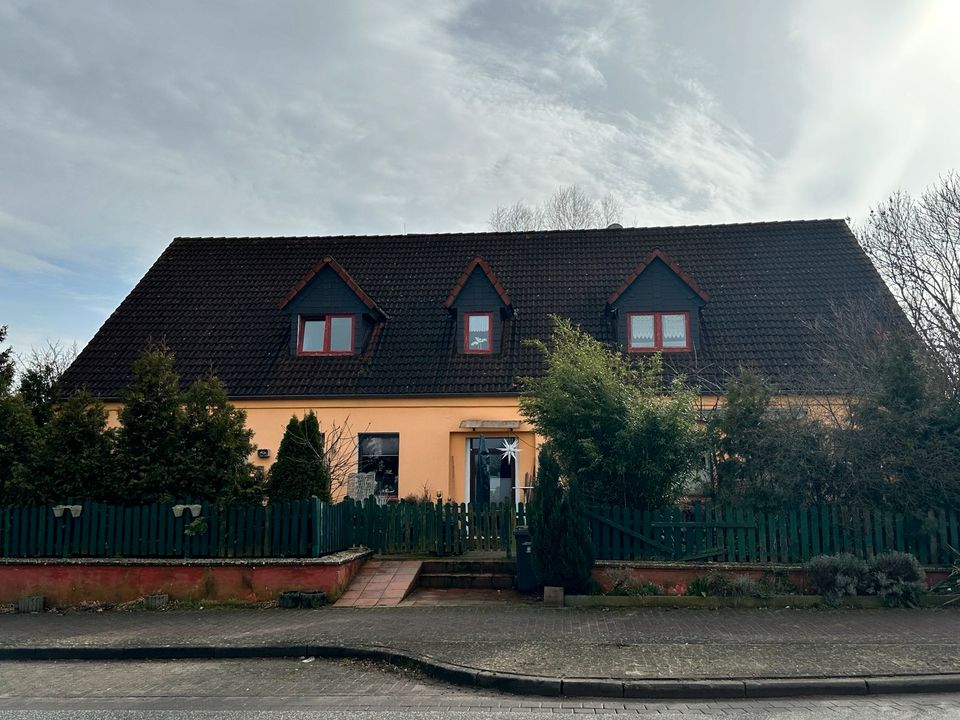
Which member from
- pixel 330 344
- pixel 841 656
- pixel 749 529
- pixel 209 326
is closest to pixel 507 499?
pixel 330 344

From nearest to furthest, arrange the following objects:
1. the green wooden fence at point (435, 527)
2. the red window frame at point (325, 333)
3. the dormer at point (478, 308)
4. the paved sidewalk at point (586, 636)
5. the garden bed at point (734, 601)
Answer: the paved sidewalk at point (586, 636)
the garden bed at point (734, 601)
the green wooden fence at point (435, 527)
the dormer at point (478, 308)
the red window frame at point (325, 333)

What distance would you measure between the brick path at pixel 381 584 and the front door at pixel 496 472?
5016 millimetres

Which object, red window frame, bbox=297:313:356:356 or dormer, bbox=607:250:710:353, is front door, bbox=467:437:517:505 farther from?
red window frame, bbox=297:313:356:356

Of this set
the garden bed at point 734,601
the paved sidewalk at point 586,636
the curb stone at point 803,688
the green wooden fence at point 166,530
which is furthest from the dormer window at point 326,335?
the curb stone at point 803,688

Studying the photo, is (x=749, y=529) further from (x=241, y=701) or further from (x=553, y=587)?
(x=241, y=701)

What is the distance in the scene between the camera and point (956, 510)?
484 inches

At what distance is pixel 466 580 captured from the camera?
13.7m

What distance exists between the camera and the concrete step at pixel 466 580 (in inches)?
535

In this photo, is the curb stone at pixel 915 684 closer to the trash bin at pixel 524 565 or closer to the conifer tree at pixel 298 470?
the trash bin at pixel 524 565

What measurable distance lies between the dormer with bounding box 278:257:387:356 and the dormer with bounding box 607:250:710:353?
6278 millimetres

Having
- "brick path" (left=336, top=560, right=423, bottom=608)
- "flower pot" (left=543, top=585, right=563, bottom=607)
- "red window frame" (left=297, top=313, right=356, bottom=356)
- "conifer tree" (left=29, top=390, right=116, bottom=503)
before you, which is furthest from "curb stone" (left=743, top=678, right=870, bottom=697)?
"red window frame" (left=297, top=313, right=356, bottom=356)

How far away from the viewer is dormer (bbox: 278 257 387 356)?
20938 mm

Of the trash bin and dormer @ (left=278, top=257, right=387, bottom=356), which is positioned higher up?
dormer @ (left=278, top=257, right=387, bottom=356)

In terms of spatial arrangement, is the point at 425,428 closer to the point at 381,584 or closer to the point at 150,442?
the point at 381,584
